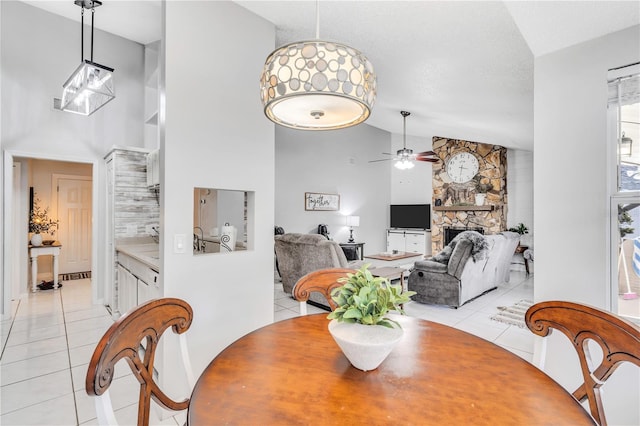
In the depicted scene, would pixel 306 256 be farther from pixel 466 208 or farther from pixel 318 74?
pixel 466 208

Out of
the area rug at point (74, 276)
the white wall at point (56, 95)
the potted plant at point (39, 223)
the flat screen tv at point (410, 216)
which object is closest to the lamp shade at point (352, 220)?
the flat screen tv at point (410, 216)

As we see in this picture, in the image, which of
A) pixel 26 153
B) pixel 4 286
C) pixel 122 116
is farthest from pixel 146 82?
pixel 4 286

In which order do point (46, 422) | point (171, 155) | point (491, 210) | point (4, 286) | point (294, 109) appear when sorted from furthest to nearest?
point (491, 210) < point (4, 286) < point (171, 155) < point (46, 422) < point (294, 109)

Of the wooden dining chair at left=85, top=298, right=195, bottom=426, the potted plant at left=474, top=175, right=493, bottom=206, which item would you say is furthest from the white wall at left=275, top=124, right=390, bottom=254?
the wooden dining chair at left=85, top=298, right=195, bottom=426

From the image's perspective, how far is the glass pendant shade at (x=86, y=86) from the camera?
3.10 meters

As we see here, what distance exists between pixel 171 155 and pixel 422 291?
146 inches

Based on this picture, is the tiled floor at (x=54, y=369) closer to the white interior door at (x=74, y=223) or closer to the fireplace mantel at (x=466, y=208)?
the white interior door at (x=74, y=223)

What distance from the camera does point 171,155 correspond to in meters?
2.09

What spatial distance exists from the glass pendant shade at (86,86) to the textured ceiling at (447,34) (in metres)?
0.98

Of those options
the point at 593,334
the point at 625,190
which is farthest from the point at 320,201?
the point at 593,334

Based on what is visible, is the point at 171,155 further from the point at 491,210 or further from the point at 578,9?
the point at 491,210

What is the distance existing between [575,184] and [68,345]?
4.35m

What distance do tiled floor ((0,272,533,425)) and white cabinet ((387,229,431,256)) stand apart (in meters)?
2.91

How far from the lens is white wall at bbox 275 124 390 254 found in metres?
6.72
